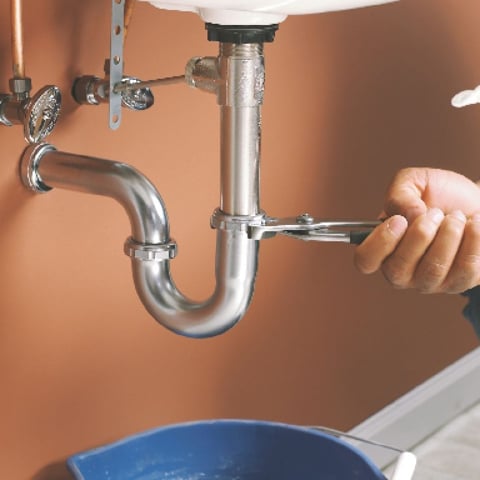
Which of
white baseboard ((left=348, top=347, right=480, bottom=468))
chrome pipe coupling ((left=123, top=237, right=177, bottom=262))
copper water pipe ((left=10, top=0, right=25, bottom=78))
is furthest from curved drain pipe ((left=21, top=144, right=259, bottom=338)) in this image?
white baseboard ((left=348, top=347, right=480, bottom=468))

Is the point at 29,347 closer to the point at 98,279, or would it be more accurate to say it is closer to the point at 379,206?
the point at 98,279

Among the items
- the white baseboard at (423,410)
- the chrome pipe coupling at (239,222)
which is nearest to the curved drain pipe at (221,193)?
the chrome pipe coupling at (239,222)

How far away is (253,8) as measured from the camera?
91 centimetres

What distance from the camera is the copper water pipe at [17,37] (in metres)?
1.08

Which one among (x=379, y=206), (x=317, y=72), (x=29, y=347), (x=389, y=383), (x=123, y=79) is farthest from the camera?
(x=389, y=383)

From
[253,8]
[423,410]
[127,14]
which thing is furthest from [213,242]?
[423,410]

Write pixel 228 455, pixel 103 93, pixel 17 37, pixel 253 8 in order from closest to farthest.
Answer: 1. pixel 253 8
2. pixel 17 37
3. pixel 103 93
4. pixel 228 455

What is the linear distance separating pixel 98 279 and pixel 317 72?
0.50 metres

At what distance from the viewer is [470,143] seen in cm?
199

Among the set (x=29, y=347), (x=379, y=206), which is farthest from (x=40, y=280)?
(x=379, y=206)

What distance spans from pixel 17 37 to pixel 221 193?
10.7 inches

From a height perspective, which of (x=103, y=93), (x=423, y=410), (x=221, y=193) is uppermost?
(x=103, y=93)

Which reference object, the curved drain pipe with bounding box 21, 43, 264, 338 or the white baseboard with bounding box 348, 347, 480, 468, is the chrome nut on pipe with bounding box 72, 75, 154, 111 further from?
the white baseboard with bounding box 348, 347, 480, 468

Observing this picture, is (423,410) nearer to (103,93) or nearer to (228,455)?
(228,455)
